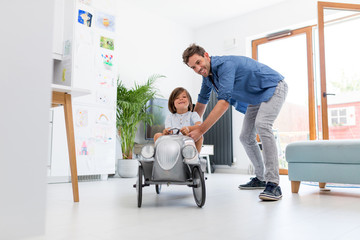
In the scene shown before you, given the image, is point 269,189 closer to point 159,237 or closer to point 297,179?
point 297,179

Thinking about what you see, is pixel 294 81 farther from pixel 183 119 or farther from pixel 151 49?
pixel 183 119

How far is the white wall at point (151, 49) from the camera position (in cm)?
452

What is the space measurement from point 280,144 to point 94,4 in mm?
3246

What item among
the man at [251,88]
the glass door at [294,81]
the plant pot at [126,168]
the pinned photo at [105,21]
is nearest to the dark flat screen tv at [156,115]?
the plant pot at [126,168]

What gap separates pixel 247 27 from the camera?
16.1ft

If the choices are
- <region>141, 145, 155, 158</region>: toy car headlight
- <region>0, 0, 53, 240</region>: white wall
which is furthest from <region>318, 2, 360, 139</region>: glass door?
<region>0, 0, 53, 240</region>: white wall

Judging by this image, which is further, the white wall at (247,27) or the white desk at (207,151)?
the white desk at (207,151)

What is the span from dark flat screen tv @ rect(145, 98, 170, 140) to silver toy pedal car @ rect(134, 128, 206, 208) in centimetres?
255

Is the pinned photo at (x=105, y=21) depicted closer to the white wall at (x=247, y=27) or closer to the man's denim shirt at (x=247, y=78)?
the man's denim shirt at (x=247, y=78)

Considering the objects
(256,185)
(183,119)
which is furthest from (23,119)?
(256,185)

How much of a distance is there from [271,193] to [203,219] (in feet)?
2.35

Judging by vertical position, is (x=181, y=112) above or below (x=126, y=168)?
above

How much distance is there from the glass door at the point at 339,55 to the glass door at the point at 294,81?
3.31 feet

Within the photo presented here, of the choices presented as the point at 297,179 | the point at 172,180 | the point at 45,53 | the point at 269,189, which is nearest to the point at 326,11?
the point at 297,179
